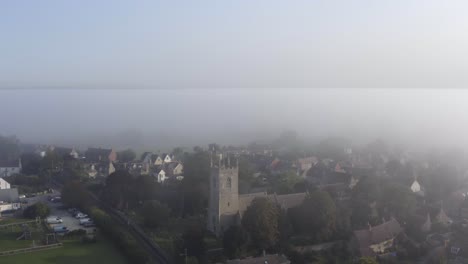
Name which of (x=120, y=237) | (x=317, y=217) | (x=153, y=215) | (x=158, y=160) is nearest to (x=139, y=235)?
(x=153, y=215)

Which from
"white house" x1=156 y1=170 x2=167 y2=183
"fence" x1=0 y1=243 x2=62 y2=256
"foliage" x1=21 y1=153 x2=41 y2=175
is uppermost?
"foliage" x1=21 y1=153 x2=41 y2=175

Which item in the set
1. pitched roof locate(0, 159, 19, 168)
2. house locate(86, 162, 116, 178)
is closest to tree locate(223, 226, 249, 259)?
house locate(86, 162, 116, 178)

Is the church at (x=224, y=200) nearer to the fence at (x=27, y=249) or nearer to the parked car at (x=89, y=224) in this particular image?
the parked car at (x=89, y=224)

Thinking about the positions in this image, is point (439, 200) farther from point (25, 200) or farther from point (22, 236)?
point (25, 200)

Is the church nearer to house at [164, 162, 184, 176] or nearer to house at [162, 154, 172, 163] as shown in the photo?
house at [164, 162, 184, 176]

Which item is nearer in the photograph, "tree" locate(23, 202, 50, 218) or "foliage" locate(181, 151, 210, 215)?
"foliage" locate(181, 151, 210, 215)

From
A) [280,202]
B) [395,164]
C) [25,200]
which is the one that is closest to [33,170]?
[25,200]

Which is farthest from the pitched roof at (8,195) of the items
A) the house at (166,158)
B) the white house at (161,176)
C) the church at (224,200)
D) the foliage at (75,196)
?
the house at (166,158)
